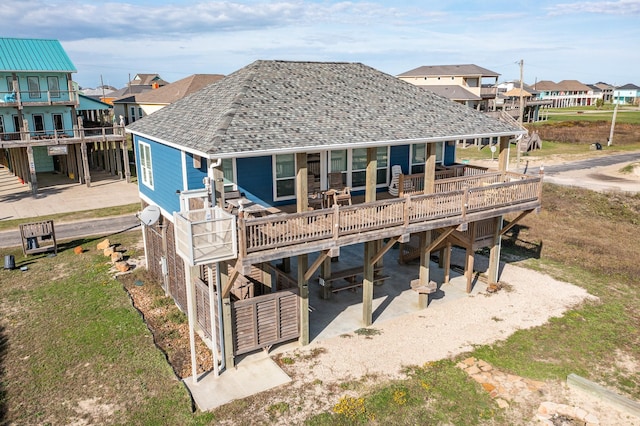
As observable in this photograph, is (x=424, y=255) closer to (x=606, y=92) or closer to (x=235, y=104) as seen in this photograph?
(x=235, y=104)

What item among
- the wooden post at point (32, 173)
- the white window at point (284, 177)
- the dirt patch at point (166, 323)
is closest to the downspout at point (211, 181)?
the white window at point (284, 177)

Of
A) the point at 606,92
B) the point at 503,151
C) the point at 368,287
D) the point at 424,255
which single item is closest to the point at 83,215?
the point at 368,287

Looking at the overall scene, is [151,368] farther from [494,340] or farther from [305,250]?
[494,340]

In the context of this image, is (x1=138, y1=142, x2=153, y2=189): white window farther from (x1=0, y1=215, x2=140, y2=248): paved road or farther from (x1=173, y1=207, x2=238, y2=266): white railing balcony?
(x1=0, y1=215, x2=140, y2=248): paved road

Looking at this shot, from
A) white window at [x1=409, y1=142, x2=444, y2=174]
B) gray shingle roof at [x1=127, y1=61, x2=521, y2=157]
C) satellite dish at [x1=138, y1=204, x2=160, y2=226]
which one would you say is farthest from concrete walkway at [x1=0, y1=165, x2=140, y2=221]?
white window at [x1=409, y1=142, x2=444, y2=174]

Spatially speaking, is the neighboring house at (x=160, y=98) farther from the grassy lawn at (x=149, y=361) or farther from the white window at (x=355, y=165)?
the white window at (x=355, y=165)
